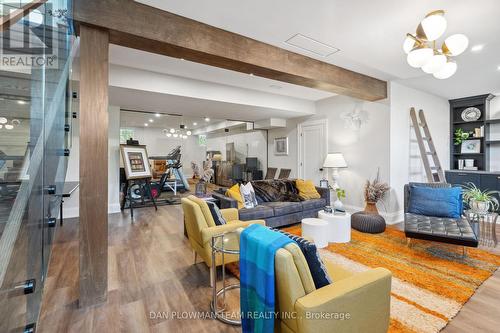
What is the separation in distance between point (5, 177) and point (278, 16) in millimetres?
2563

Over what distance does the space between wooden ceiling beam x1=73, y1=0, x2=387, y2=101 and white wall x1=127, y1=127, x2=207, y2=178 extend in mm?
4584

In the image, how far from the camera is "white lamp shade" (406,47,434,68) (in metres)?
2.11

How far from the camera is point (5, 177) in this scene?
3.64 ft

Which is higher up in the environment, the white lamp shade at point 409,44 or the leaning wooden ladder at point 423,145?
the white lamp shade at point 409,44

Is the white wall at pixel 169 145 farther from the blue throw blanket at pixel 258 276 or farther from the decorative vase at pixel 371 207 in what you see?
the blue throw blanket at pixel 258 276

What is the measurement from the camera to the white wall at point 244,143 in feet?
27.0

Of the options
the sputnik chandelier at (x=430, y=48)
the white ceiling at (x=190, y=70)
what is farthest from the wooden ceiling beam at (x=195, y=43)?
the sputnik chandelier at (x=430, y=48)

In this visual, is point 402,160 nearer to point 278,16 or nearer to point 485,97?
point 485,97

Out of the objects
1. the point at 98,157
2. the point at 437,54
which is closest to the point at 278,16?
the point at 437,54

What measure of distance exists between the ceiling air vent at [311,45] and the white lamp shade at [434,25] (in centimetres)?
121

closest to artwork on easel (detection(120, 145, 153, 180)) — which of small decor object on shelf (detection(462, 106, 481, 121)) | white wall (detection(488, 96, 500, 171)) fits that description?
small decor object on shelf (detection(462, 106, 481, 121))

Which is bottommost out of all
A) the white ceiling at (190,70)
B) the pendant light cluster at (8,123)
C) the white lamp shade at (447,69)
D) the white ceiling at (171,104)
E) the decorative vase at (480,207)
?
the decorative vase at (480,207)

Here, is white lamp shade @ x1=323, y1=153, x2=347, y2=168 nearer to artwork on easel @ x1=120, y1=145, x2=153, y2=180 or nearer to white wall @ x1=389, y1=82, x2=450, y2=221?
white wall @ x1=389, y1=82, x2=450, y2=221

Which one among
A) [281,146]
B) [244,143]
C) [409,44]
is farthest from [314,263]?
[244,143]
